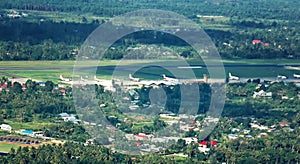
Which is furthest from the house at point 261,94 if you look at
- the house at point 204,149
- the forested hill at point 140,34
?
the forested hill at point 140,34

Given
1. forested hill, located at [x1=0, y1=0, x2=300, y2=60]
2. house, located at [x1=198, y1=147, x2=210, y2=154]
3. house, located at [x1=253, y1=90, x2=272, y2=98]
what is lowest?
house, located at [x1=198, y1=147, x2=210, y2=154]

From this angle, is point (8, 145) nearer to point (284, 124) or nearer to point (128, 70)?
point (284, 124)

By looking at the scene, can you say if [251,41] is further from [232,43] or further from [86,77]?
[86,77]

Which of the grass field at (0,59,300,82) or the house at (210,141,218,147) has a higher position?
the grass field at (0,59,300,82)

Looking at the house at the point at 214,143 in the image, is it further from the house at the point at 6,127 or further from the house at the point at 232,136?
the house at the point at 6,127

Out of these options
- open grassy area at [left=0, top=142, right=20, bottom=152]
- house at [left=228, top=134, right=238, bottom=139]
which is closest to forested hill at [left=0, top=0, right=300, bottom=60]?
house at [left=228, top=134, right=238, bottom=139]

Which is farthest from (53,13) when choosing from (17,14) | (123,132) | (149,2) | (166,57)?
(123,132)

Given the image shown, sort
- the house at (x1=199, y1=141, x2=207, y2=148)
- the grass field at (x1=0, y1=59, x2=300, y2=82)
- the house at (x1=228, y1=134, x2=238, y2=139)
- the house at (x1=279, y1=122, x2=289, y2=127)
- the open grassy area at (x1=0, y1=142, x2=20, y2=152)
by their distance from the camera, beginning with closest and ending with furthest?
the open grassy area at (x1=0, y1=142, x2=20, y2=152), the house at (x1=199, y1=141, x2=207, y2=148), the house at (x1=228, y1=134, x2=238, y2=139), the house at (x1=279, y1=122, x2=289, y2=127), the grass field at (x1=0, y1=59, x2=300, y2=82)

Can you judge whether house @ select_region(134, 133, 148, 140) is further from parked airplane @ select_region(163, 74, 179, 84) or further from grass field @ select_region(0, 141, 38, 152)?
parked airplane @ select_region(163, 74, 179, 84)
